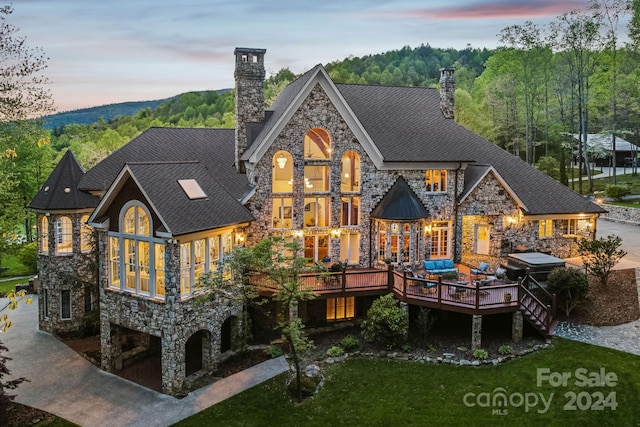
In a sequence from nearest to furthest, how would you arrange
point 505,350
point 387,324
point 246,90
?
point 505,350
point 387,324
point 246,90

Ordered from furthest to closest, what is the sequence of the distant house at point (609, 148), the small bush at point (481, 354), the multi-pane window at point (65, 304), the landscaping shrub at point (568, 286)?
the distant house at point (609, 148) < the multi-pane window at point (65, 304) < the landscaping shrub at point (568, 286) < the small bush at point (481, 354)

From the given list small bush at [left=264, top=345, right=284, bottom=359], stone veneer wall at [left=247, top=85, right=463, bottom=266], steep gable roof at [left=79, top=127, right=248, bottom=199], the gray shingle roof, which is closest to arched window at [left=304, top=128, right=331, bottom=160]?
stone veneer wall at [left=247, top=85, right=463, bottom=266]

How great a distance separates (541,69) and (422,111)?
25.1 meters

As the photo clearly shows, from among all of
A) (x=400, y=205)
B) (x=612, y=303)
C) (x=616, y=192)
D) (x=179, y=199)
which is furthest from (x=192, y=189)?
(x=616, y=192)

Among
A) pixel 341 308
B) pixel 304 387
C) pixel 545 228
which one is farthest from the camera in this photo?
pixel 545 228

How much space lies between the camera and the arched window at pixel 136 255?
57.7 feet

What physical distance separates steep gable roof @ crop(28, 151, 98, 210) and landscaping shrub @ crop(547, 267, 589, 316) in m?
20.7

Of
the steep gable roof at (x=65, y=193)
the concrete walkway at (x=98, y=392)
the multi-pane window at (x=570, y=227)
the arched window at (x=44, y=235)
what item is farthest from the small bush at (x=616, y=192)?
the arched window at (x=44, y=235)

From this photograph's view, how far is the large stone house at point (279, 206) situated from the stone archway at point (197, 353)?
0.20 feet

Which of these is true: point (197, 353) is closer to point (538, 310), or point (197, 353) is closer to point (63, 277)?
point (63, 277)

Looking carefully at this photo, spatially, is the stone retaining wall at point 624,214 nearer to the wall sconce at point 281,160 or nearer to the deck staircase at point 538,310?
the deck staircase at point 538,310

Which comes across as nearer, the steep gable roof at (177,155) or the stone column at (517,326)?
the stone column at (517,326)

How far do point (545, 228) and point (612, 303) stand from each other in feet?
19.4

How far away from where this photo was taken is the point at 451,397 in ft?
52.4
